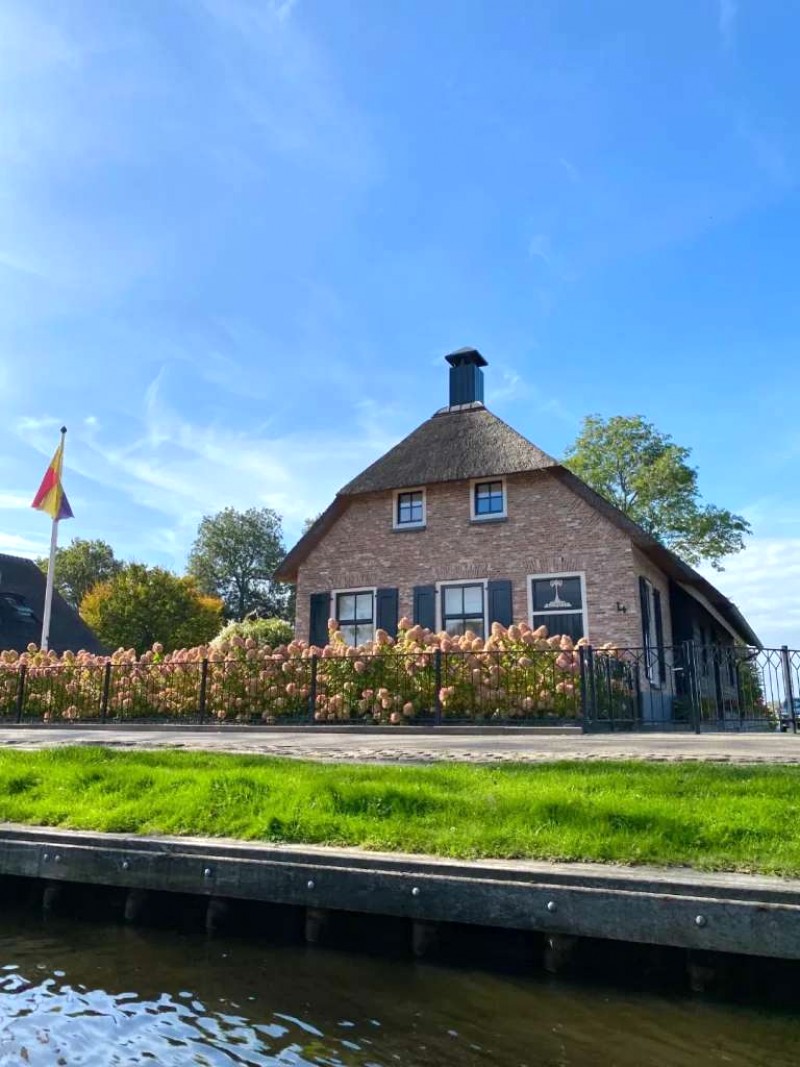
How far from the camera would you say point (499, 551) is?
1919cm

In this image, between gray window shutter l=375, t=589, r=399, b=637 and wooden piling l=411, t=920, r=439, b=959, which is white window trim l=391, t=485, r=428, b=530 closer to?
gray window shutter l=375, t=589, r=399, b=637

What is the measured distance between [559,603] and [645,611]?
79.4 inches

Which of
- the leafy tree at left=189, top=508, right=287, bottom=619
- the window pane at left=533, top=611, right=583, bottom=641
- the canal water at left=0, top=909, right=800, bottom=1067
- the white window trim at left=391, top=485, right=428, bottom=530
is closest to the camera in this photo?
the canal water at left=0, top=909, right=800, bottom=1067

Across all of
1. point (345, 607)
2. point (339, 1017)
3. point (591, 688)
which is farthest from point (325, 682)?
point (339, 1017)

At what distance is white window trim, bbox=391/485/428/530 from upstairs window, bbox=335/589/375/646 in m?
1.77

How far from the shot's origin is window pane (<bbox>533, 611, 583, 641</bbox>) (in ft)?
59.3

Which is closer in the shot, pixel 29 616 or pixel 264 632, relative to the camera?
pixel 264 632

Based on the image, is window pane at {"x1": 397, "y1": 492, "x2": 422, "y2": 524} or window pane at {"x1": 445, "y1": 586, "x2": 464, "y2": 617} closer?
window pane at {"x1": 445, "y1": 586, "x2": 464, "y2": 617}

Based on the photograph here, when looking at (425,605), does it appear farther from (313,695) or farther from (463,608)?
(313,695)

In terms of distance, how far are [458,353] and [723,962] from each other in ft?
68.8

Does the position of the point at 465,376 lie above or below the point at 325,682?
above

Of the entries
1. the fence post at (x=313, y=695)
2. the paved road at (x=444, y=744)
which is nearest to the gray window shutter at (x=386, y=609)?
the fence post at (x=313, y=695)

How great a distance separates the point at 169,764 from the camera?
7648 mm

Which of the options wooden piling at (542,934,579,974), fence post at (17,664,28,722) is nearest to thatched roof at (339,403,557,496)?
fence post at (17,664,28,722)
